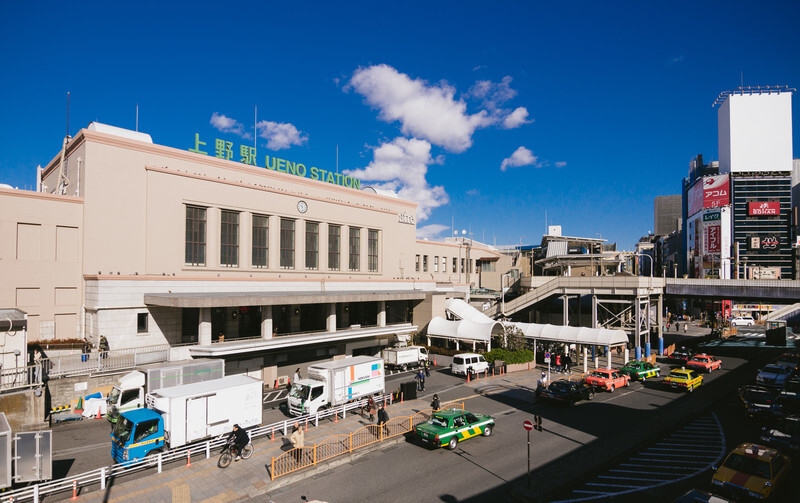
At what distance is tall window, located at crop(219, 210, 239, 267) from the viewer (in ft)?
126

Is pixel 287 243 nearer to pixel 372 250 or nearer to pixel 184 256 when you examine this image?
pixel 184 256

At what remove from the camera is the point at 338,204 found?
4778cm

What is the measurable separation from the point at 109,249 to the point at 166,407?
18199 millimetres

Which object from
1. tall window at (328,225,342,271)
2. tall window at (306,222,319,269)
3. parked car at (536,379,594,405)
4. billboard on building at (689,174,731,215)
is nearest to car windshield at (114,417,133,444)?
parked car at (536,379,594,405)

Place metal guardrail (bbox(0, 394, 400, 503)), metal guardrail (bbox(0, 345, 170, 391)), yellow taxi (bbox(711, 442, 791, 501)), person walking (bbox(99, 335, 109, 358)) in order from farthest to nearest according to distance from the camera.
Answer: person walking (bbox(99, 335, 109, 358)), metal guardrail (bbox(0, 345, 170, 391)), metal guardrail (bbox(0, 394, 400, 503)), yellow taxi (bbox(711, 442, 791, 501))

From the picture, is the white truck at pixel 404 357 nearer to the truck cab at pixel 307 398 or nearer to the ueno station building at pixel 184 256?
the ueno station building at pixel 184 256

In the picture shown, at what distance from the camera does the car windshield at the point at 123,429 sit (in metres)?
19.0

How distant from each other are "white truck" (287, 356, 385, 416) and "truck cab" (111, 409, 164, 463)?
802cm

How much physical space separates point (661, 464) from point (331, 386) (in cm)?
1737

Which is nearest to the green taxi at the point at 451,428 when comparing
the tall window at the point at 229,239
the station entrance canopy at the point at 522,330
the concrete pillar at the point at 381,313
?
the station entrance canopy at the point at 522,330

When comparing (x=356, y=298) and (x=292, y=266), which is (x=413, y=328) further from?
(x=292, y=266)

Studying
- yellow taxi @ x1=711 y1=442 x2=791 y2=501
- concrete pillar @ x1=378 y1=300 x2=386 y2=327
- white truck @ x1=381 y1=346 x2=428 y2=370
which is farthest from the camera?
concrete pillar @ x1=378 y1=300 x2=386 y2=327

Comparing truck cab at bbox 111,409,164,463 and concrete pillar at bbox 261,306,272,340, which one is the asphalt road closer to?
truck cab at bbox 111,409,164,463

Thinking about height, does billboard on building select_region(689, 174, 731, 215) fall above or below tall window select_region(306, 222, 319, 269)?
above
